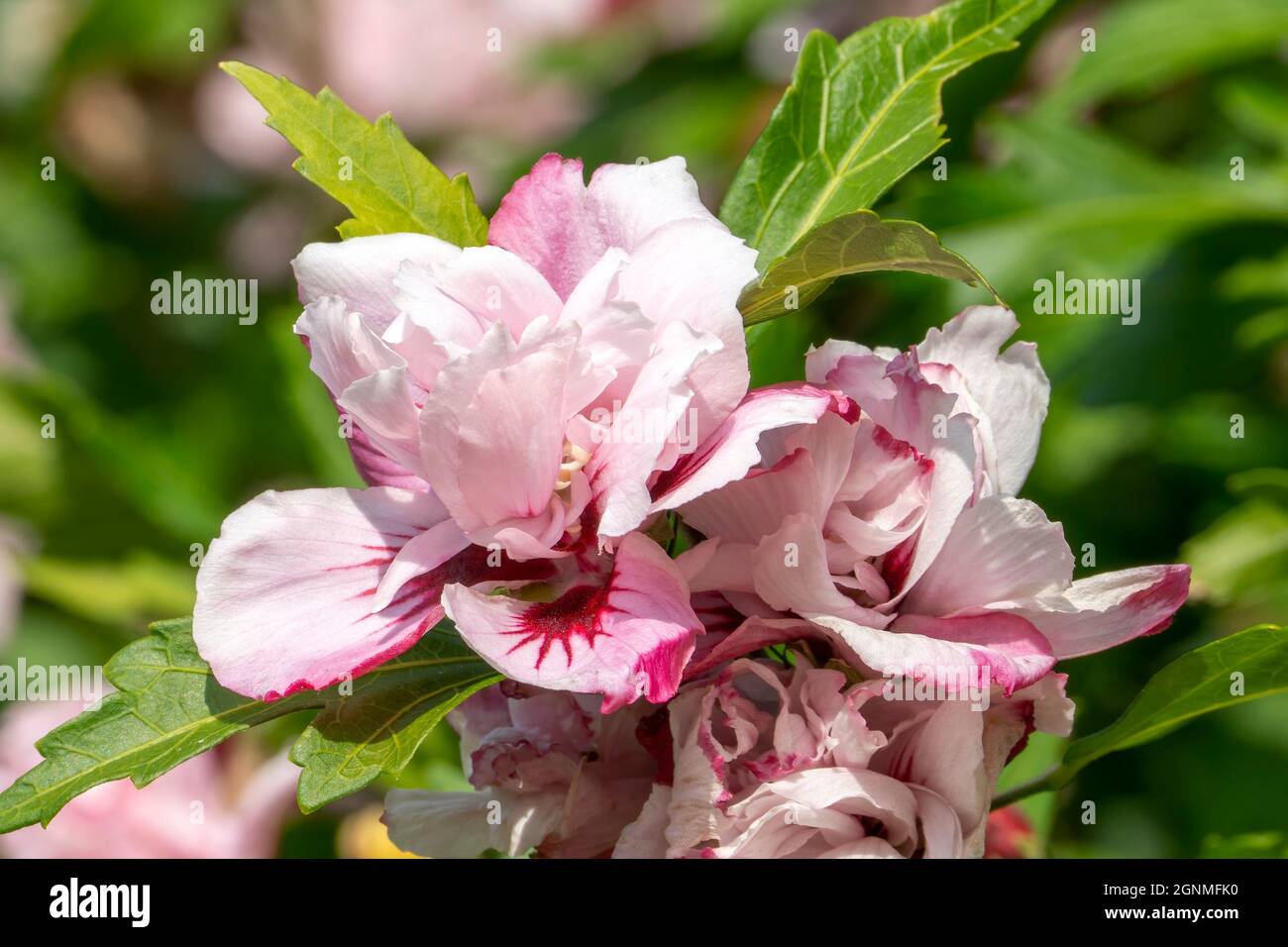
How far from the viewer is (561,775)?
2.10ft

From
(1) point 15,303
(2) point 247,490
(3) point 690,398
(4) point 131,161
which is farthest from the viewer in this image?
(4) point 131,161

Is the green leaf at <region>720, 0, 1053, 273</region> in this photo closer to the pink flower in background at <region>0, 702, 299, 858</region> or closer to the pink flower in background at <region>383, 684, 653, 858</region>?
the pink flower in background at <region>383, 684, 653, 858</region>

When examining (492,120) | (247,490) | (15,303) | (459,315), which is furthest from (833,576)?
(15,303)

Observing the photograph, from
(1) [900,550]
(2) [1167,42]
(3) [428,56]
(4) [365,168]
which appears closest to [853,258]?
(1) [900,550]

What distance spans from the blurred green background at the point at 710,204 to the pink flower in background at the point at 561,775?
299 mm

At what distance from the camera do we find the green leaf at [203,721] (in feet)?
1.86

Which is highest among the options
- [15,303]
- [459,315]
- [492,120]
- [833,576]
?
[492,120]

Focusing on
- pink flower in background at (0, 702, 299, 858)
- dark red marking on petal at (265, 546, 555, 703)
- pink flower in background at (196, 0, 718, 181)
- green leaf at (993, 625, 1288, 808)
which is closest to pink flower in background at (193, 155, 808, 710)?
dark red marking on petal at (265, 546, 555, 703)

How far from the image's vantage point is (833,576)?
60 cm

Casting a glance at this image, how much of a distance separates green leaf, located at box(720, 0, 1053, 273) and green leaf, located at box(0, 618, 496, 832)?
0.83ft

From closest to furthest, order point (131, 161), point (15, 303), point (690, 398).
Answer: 1. point (690, 398)
2. point (15, 303)
3. point (131, 161)

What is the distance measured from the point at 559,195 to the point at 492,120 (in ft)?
6.32

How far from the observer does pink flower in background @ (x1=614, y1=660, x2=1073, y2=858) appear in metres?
0.57
